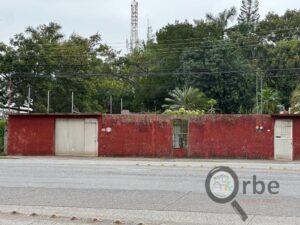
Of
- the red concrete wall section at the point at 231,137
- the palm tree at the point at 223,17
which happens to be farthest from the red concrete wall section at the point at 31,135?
the palm tree at the point at 223,17

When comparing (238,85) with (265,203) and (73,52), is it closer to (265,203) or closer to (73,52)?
(73,52)

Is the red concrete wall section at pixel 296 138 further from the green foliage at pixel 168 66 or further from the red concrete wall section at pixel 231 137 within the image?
the green foliage at pixel 168 66

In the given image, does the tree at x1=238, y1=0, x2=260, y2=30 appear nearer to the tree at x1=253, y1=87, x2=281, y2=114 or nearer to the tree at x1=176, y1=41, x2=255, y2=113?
the tree at x1=176, y1=41, x2=255, y2=113

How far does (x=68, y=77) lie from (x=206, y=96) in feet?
56.3

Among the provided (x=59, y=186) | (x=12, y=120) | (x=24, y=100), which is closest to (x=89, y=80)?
(x=24, y=100)

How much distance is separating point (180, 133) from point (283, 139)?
20.3 feet

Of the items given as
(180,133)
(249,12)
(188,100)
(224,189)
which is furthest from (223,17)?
(224,189)

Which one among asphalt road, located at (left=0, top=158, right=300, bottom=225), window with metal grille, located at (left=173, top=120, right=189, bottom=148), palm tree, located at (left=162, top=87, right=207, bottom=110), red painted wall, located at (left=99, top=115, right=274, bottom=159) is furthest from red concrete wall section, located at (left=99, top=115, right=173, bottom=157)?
palm tree, located at (left=162, top=87, right=207, bottom=110)

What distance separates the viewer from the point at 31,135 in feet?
120

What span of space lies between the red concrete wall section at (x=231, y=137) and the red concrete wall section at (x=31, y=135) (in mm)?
9049

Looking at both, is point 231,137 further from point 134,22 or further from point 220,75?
point 134,22

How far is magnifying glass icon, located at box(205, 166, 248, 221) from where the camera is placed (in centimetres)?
1186

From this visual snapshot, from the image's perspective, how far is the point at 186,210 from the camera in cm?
1138

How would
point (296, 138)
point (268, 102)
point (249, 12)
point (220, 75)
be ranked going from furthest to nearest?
point (249, 12), point (220, 75), point (268, 102), point (296, 138)
